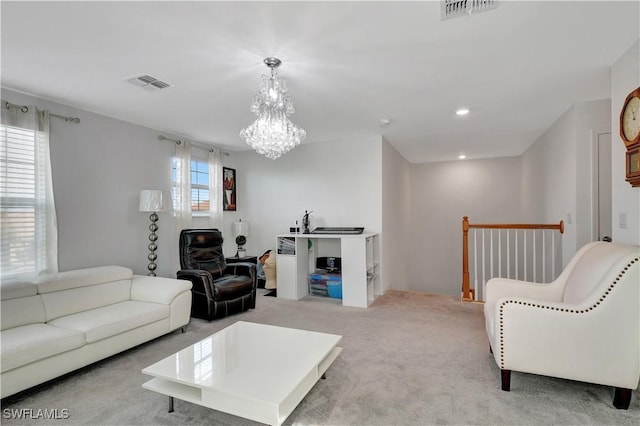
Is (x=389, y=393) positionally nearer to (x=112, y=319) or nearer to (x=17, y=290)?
(x=112, y=319)

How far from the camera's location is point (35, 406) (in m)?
1.97

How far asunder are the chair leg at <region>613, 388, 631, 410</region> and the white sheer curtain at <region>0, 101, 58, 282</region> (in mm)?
4567

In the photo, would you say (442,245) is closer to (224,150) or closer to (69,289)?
(224,150)

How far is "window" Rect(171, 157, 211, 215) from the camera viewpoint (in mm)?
4832

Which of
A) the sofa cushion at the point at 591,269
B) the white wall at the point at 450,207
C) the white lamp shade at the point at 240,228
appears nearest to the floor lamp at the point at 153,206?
the white lamp shade at the point at 240,228

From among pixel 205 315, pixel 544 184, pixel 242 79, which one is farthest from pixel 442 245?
pixel 242 79

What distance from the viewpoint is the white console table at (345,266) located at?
4141mm

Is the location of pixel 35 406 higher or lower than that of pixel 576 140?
lower

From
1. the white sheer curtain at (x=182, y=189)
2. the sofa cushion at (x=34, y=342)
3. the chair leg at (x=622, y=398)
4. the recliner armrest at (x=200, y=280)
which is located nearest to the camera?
the chair leg at (x=622, y=398)

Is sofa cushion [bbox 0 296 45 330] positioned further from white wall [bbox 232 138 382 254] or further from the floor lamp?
white wall [bbox 232 138 382 254]

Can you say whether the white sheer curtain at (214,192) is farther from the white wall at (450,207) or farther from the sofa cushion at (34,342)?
the white wall at (450,207)

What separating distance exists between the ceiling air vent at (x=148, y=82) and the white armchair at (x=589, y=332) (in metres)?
3.24

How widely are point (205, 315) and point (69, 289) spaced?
1.29 m

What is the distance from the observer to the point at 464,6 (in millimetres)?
1748
